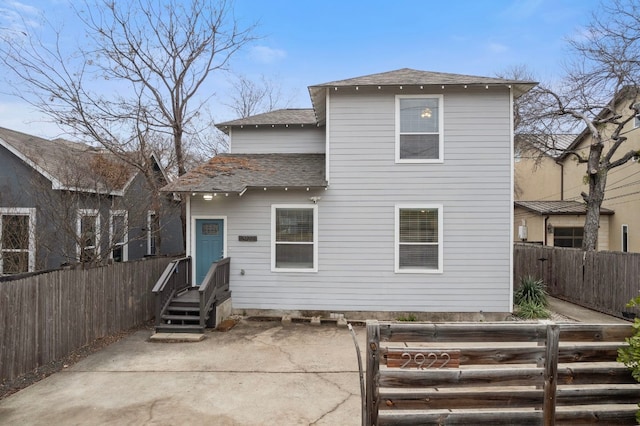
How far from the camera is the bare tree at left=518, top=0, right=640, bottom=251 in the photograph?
35.8 feet

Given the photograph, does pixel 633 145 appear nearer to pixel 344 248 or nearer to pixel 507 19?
pixel 507 19

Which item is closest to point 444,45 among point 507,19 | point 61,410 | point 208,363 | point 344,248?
point 507,19

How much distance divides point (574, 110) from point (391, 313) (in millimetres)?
10576

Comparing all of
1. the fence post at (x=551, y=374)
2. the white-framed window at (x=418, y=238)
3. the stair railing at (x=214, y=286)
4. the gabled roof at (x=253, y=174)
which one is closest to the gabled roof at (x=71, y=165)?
the gabled roof at (x=253, y=174)

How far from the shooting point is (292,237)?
884 centimetres

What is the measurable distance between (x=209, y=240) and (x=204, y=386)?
4588 mm

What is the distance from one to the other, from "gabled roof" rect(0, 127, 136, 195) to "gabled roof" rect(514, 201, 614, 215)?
55.7 ft

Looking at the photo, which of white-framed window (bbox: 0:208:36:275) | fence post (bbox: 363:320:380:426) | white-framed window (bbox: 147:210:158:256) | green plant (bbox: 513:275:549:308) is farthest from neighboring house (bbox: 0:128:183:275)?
green plant (bbox: 513:275:549:308)

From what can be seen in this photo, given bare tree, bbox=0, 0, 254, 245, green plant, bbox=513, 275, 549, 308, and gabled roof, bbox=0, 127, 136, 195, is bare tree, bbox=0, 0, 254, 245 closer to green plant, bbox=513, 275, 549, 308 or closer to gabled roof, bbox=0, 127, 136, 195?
gabled roof, bbox=0, 127, 136, 195

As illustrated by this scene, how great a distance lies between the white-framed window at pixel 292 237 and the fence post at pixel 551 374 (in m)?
6.28

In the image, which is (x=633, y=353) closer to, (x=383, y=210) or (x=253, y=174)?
(x=383, y=210)

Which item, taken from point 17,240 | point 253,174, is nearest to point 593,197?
point 253,174

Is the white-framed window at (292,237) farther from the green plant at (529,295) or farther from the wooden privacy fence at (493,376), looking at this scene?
the wooden privacy fence at (493,376)

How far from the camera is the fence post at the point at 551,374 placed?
2.81m
